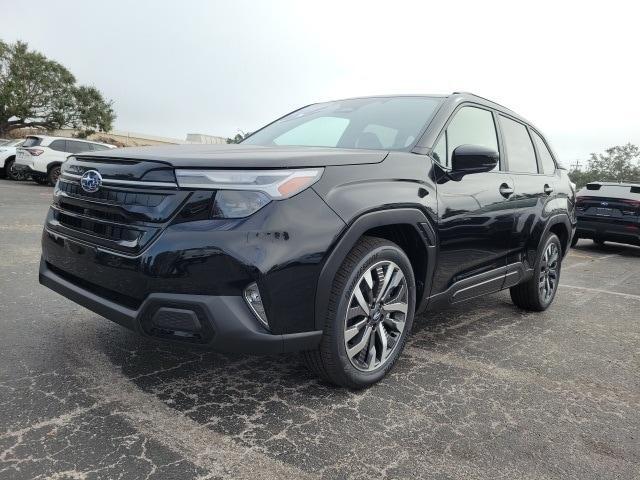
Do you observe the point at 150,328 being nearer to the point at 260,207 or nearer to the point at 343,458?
the point at 260,207

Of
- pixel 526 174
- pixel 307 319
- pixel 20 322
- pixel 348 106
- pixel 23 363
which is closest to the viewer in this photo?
pixel 307 319

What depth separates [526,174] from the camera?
426 cm

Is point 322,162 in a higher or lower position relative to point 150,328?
higher

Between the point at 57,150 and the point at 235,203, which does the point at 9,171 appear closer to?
the point at 57,150

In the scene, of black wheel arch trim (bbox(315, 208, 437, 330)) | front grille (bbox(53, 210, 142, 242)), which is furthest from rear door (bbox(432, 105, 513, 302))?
front grille (bbox(53, 210, 142, 242))

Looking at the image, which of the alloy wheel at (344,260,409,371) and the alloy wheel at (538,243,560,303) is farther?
the alloy wheel at (538,243,560,303)

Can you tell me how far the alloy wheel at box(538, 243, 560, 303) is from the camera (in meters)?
4.70

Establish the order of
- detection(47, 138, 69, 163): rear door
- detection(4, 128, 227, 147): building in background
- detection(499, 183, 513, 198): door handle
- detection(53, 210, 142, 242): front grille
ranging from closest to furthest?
detection(53, 210, 142, 242): front grille → detection(499, 183, 513, 198): door handle → detection(47, 138, 69, 163): rear door → detection(4, 128, 227, 147): building in background

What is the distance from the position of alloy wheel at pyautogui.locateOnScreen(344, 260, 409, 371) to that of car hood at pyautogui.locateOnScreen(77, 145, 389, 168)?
58 centimetres

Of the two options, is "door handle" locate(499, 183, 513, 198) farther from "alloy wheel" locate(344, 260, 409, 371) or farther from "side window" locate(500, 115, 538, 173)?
"alloy wheel" locate(344, 260, 409, 371)

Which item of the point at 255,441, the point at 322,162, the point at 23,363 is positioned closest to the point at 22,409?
the point at 23,363

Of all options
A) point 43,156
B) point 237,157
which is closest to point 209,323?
point 237,157

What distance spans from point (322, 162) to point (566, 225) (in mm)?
3485

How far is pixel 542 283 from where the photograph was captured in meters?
4.75
